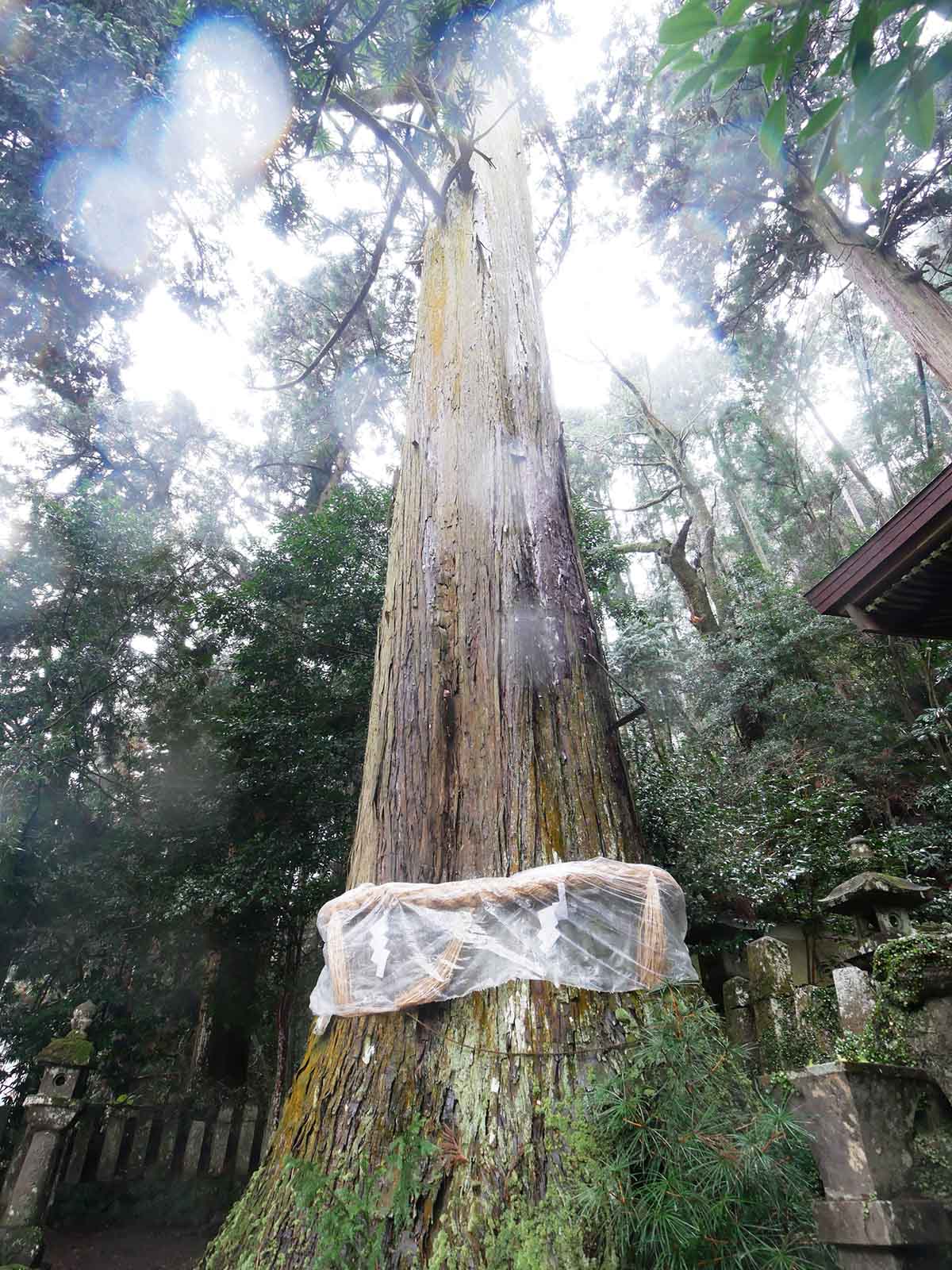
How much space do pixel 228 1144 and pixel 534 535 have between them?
20.2 feet

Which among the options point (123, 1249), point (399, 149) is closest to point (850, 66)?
point (399, 149)

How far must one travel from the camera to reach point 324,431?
466 inches

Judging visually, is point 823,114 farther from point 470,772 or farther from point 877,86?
point 470,772

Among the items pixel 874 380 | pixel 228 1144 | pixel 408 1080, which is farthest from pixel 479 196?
pixel 874 380

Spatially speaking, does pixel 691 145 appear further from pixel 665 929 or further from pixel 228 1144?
pixel 228 1144

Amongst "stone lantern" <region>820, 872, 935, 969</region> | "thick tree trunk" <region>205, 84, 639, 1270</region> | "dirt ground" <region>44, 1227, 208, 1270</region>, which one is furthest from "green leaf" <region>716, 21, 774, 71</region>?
"dirt ground" <region>44, 1227, 208, 1270</region>

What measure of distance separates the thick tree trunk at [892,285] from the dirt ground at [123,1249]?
913 cm

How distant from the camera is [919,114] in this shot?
0.92 m

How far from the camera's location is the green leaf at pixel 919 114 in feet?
2.93

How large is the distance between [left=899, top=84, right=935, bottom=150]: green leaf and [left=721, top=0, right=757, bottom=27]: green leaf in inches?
10.2

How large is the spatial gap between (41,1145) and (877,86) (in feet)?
21.0

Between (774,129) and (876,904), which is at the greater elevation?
(774,129)

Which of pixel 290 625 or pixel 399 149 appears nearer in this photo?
pixel 399 149

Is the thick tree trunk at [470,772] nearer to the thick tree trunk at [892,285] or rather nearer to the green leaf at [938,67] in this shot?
the green leaf at [938,67]
